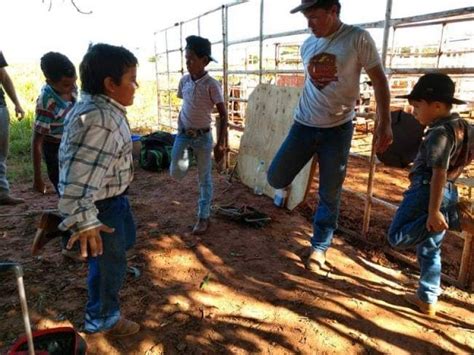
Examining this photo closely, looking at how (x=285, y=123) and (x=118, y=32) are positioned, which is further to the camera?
(x=118, y=32)

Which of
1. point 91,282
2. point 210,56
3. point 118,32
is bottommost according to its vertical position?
point 91,282

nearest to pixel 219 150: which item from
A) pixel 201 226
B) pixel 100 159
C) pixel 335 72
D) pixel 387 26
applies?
pixel 201 226

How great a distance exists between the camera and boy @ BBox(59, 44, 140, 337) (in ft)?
5.16

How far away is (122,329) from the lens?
221cm

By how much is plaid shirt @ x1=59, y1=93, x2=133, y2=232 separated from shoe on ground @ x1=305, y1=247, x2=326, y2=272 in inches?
74.7

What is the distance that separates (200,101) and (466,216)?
2.32 metres

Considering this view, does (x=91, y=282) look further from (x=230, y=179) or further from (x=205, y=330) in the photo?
(x=230, y=179)

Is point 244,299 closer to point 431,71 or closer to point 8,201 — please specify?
point 431,71

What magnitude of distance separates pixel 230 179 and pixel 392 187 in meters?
2.33

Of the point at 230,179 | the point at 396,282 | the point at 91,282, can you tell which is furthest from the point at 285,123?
the point at 91,282

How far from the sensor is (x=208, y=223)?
12.3 ft

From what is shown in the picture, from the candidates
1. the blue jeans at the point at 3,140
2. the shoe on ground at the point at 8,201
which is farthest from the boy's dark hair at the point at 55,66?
the shoe on ground at the point at 8,201

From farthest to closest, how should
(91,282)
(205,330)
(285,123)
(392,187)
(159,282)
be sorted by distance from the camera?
1. (392,187)
2. (285,123)
3. (159,282)
4. (205,330)
5. (91,282)

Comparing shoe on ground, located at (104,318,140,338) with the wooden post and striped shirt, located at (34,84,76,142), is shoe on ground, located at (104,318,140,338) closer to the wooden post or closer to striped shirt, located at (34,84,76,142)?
striped shirt, located at (34,84,76,142)
